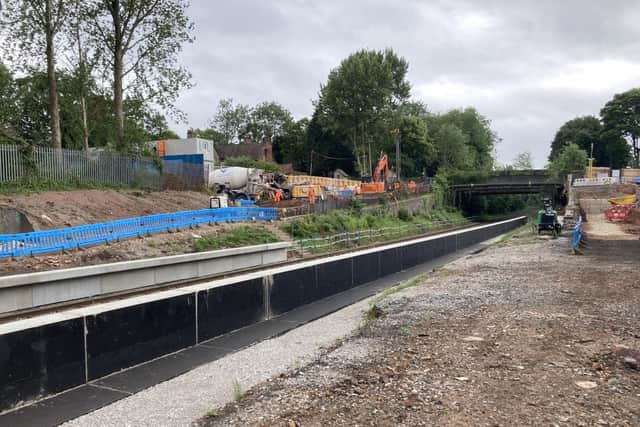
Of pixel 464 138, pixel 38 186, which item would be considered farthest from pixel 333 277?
pixel 464 138

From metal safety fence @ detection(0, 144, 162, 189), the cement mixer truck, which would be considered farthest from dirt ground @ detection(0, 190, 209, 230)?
the cement mixer truck

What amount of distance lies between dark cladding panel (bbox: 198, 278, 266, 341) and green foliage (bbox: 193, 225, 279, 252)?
1236 centimetres

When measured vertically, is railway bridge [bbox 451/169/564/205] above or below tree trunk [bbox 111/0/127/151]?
below

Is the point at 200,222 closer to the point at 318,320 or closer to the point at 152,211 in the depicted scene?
the point at 152,211

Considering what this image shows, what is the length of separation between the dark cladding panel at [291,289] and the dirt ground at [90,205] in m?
A: 12.7

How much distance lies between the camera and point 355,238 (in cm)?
3188

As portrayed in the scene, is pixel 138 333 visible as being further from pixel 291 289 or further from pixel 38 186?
pixel 38 186

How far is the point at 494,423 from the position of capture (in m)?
4.62

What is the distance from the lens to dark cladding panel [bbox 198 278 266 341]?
8.95 metres

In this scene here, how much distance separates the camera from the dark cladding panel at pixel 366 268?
52.6ft

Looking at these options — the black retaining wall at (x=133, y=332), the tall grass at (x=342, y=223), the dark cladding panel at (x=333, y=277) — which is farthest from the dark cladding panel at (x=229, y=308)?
the tall grass at (x=342, y=223)

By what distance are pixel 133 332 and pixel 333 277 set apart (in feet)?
24.8

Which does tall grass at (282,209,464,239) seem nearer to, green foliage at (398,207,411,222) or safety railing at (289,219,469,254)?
green foliage at (398,207,411,222)

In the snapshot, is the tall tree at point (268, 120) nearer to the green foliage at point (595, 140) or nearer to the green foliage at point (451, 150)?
Result: the green foliage at point (451, 150)
